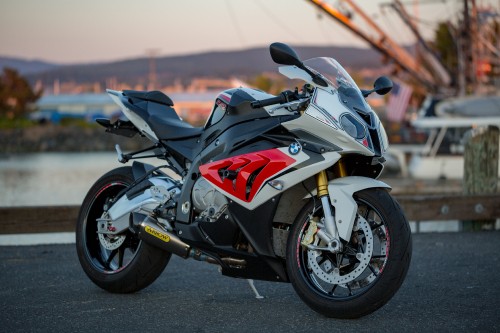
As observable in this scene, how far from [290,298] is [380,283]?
3.72 ft

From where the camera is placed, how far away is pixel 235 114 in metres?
5.61

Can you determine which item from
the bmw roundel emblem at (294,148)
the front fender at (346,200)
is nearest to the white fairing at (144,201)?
the bmw roundel emblem at (294,148)

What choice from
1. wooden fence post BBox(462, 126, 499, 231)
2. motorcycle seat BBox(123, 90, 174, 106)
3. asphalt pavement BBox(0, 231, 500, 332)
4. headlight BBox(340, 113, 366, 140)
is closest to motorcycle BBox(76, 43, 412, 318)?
headlight BBox(340, 113, 366, 140)

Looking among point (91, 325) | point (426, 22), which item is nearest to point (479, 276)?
point (91, 325)

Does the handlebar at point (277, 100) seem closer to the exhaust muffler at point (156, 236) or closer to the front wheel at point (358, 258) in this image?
the front wheel at point (358, 258)

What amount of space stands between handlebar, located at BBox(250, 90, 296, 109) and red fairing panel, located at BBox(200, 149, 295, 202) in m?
0.28

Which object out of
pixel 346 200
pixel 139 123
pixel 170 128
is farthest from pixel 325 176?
pixel 139 123

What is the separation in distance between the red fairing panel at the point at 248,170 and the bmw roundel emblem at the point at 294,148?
38 millimetres

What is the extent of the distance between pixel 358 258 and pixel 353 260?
79mm

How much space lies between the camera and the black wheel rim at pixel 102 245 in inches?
252

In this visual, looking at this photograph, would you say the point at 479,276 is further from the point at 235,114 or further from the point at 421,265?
the point at 235,114

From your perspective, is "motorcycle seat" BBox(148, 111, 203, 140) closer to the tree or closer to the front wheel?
the front wheel

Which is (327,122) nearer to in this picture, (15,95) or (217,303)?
(217,303)

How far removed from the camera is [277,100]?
17.4 ft
